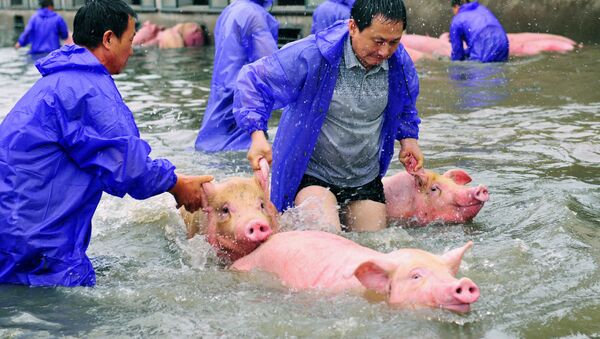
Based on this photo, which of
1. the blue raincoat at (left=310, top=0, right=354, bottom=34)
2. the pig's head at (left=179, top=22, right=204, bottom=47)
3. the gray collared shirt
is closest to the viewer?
the gray collared shirt

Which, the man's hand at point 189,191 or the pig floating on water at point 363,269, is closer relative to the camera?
the pig floating on water at point 363,269

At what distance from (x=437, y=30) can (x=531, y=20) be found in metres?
1.98

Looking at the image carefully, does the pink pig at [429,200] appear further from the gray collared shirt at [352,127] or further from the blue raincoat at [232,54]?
the blue raincoat at [232,54]

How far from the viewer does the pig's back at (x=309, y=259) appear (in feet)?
14.5

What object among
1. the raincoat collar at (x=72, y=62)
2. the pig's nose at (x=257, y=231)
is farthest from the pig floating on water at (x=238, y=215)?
the raincoat collar at (x=72, y=62)

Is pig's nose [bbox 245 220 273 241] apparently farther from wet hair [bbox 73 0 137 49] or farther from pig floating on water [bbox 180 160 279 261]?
wet hair [bbox 73 0 137 49]

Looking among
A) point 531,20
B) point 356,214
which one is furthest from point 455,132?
point 531,20

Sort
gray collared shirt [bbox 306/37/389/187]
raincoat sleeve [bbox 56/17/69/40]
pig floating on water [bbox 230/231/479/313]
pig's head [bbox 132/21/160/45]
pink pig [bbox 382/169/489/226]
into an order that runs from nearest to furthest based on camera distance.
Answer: pig floating on water [bbox 230/231/479/313] < gray collared shirt [bbox 306/37/389/187] < pink pig [bbox 382/169/489/226] < raincoat sleeve [bbox 56/17/69/40] < pig's head [bbox 132/21/160/45]

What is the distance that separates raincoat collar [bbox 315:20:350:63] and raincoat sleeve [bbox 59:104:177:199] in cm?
135

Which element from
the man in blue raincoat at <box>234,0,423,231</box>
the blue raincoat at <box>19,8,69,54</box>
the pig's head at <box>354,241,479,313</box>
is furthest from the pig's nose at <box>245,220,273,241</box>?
the blue raincoat at <box>19,8,69,54</box>

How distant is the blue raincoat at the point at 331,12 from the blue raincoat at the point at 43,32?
12704mm

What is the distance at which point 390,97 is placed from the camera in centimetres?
559

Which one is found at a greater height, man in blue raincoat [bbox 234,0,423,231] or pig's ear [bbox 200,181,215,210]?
man in blue raincoat [bbox 234,0,423,231]

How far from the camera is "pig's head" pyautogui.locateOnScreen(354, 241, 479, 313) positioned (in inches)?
151
